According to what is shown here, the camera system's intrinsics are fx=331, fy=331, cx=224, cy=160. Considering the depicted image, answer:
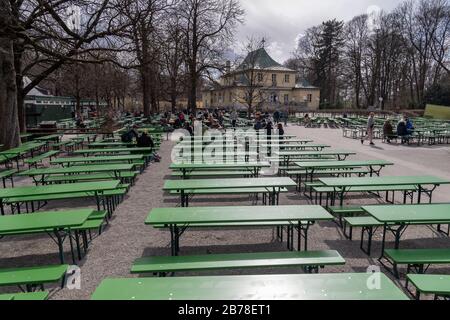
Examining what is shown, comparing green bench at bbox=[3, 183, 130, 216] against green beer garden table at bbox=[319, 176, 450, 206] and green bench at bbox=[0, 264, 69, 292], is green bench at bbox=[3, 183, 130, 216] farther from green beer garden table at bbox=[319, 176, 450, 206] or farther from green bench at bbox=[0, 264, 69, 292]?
green beer garden table at bbox=[319, 176, 450, 206]

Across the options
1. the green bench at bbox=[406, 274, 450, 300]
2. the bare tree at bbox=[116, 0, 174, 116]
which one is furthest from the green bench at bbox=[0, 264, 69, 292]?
the bare tree at bbox=[116, 0, 174, 116]

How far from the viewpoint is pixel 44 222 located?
4250 mm

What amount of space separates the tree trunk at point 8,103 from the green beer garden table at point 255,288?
13.1 meters

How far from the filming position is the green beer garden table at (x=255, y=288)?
8.75 feet

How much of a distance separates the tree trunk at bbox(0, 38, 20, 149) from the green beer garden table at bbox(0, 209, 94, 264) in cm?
1061

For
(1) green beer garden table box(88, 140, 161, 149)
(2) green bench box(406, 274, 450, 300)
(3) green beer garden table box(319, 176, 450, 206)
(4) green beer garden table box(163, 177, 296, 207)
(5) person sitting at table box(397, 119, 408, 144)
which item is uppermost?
(5) person sitting at table box(397, 119, 408, 144)

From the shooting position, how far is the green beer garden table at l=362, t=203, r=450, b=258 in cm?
423

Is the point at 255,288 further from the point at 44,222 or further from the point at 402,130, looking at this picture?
the point at 402,130

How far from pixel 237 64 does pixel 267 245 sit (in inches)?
968

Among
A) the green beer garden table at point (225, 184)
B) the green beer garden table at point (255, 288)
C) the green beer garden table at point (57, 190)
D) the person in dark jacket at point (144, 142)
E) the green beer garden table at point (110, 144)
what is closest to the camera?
the green beer garden table at point (255, 288)

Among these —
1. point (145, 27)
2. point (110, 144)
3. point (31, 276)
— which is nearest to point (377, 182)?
point (31, 276)

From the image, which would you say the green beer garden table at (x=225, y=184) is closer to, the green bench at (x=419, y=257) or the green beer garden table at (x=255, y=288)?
the green bench at (x=419, y=257)

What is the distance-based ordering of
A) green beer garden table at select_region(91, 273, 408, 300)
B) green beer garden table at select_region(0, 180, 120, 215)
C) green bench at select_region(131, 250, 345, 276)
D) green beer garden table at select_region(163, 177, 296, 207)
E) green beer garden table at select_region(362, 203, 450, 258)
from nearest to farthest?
1. green beer garden table at select_region(91, 273, 408, 300)
2. green bench at select_region(131, 250, 345, 276)
3. green beer garden table at select_region(362, 203, 450, 258)
4. green beer garden table at select_region(0, 180, 120, 215)
5. green beer garden table at select_region(163, 177, 296, 207)

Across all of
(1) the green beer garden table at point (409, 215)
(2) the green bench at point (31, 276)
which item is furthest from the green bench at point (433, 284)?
(2) the green bench at point (31, 276)
